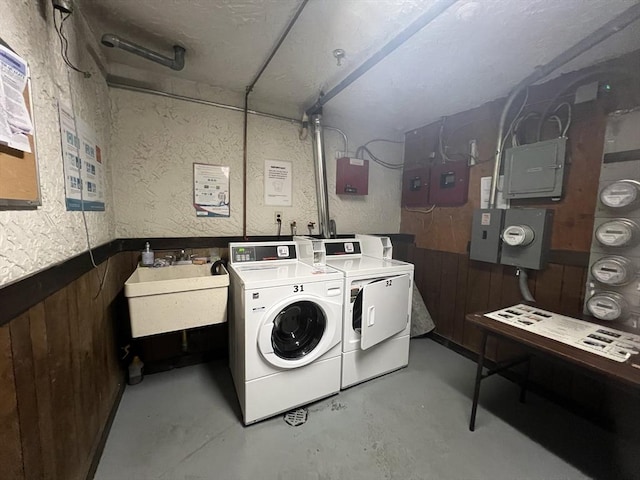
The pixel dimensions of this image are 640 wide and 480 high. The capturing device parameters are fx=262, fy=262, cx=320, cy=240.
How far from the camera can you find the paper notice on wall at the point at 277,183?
253cm

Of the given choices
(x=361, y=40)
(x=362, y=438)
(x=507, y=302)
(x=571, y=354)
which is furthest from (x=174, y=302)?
(x=507, y=302)

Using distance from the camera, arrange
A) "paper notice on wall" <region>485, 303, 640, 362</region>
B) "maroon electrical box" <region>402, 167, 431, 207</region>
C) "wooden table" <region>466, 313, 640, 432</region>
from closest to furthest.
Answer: "wooden table" <region>466, 313, 640, 432</region>
"paper notice on wall" <region>485, 303, 640, 362</region>
"maroon electrical box" <region>402, 167, 431, 207</region>

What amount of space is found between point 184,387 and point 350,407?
1262 mm

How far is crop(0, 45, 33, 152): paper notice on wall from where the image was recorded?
0.72 m

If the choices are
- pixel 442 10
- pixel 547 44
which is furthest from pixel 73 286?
pixel 547 44

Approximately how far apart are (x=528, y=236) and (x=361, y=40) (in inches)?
71.6

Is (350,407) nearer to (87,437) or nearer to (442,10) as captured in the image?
(87,437)

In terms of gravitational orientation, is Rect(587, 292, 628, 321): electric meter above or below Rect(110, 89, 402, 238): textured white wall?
below

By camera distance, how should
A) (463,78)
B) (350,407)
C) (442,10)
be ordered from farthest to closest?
(463,78) < (350,407) < (442,10)

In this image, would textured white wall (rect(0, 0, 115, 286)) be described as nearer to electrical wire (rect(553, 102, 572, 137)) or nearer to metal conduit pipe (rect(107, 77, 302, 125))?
metal conduit pipe (rect(107, 77, 302, 125))

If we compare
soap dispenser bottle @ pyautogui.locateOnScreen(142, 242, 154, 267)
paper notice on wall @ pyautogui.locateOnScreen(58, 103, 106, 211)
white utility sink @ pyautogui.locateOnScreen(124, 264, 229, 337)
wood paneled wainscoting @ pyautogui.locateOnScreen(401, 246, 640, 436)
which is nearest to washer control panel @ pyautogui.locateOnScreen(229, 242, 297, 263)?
white utility sink @ pyautogui.locateOnScreen(124, 264, 229, 337)

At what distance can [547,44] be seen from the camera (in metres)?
1.59

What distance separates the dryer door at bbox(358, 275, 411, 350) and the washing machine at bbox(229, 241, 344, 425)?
19cm

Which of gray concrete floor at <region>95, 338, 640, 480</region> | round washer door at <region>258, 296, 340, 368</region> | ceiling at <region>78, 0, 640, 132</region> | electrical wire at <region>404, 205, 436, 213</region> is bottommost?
gray concrete floor at <region>95, 338, 640, 480</region>
